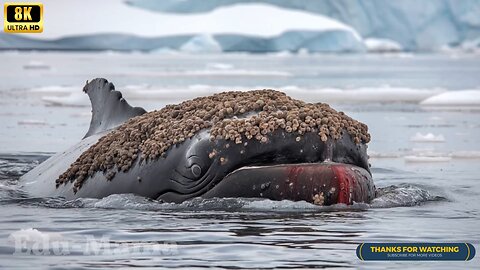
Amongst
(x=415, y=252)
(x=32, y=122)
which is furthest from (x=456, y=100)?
(x=415, y=252)

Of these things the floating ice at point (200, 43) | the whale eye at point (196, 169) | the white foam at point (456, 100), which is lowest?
the whale eye at point (196, 169)

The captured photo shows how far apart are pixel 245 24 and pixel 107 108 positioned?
4115 centimetres

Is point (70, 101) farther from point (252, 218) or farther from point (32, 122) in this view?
point (252, 218)

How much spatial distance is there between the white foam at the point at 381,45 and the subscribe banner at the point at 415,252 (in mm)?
51517

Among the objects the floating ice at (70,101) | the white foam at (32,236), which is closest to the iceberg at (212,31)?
the floating ice at (70,101)

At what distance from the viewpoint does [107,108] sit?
35.6 ft

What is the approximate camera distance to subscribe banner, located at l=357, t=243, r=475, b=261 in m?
7.14

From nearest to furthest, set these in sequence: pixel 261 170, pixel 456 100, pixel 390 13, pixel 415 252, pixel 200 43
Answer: pixel 415 252 → pixel 261 170 → pixel 456 100 → pixel 200 43 → pixel 390 13

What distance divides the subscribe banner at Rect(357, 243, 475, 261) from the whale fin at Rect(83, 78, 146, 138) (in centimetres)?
370

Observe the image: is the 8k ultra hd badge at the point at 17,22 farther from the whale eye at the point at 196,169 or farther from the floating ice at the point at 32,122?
the floating ice at the point at 32,122

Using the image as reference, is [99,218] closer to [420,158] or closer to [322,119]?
[322,119]

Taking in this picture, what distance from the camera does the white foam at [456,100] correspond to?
25078 millimetres

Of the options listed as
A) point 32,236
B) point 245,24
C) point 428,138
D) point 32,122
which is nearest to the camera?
point 32,236

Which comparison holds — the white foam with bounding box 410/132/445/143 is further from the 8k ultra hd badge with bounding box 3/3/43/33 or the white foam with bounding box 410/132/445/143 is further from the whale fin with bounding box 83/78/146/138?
the whale fin with bounding box 83/78/146/138
